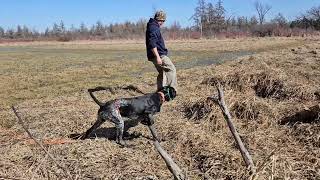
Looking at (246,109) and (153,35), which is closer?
(246,109)

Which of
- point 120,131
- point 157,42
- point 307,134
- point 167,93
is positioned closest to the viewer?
point 307,134

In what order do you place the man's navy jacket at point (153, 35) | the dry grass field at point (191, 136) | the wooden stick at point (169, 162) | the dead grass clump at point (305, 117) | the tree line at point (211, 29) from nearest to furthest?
1. the wooden stick at point (169, 162)
2. the dry grass field at point (191, 136)
3. the dead grass clump at point (305, 117)
4. the man's navy jacket at point (153, 35)
5. the tree line at point (211, 29)

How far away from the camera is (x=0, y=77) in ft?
62.9

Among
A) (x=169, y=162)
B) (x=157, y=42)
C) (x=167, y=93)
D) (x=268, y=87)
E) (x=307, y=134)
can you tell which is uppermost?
(x=157, y=42)

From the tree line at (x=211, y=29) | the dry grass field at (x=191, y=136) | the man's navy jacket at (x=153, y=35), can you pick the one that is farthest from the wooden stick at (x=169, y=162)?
the tree line at (x=211, y=29)

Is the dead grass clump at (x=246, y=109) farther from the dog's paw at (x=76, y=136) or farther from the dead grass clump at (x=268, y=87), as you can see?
the dog's paw at (x=76, y=136)

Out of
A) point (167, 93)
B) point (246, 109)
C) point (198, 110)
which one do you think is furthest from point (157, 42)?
point (246, 109)

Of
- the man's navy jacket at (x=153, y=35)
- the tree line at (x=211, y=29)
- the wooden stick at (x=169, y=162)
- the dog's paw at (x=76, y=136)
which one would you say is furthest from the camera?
the tree line at (x=211, y=29)

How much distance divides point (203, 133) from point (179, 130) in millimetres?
453

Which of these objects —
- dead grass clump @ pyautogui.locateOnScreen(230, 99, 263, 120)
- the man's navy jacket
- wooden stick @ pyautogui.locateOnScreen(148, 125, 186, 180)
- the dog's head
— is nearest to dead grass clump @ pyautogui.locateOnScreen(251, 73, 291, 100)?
dead grass clump @ pyautogui.locateOnScreen(230, 99, 263, 120)

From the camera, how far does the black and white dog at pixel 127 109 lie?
6.98m

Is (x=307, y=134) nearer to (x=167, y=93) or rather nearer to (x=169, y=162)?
(x=167, y=93)

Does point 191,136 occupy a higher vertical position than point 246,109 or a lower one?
lower

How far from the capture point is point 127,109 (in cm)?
711
